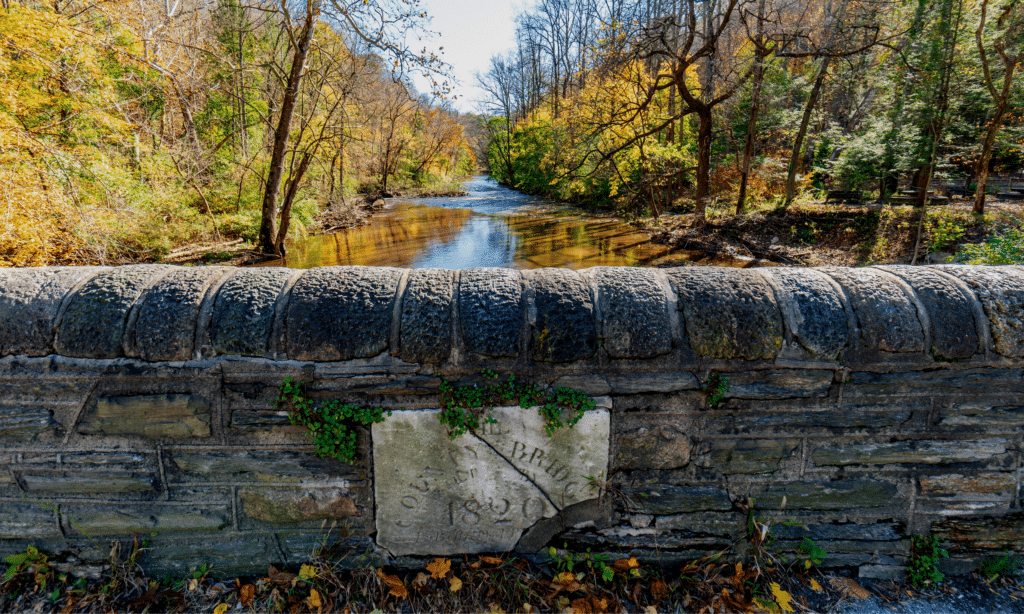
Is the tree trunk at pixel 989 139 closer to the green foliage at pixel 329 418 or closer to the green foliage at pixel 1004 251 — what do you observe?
the green foliage at pixel 1004 251

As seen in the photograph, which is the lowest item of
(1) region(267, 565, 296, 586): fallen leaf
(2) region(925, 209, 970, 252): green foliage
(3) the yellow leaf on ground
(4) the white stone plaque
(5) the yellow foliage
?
(3) the yellow leaf on ground

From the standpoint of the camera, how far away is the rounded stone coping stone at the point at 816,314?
185cm

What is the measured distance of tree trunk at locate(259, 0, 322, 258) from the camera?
29.9 feet

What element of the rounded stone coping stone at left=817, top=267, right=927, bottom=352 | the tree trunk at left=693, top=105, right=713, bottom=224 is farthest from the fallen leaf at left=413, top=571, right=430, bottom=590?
the tree trunk at left=693, top=105, right=713, bottom=224

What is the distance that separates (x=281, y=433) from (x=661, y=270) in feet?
5.49

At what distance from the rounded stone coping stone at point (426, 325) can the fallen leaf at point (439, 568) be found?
864 mm

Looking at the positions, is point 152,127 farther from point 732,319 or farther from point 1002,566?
point 1002,566

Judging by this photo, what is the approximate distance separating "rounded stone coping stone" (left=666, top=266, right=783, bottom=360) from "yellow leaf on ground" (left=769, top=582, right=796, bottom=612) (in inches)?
36.0

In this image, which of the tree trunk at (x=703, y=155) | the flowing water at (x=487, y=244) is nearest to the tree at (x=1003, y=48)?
the tree trunk at (x=703, y=155)

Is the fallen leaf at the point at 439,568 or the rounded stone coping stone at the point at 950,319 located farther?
the fallen leaf at the point at 439,568

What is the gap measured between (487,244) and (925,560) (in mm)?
9368

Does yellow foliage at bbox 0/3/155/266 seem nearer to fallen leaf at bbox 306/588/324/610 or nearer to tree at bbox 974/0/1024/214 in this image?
fallen leaf at bbox 306/588/324/610

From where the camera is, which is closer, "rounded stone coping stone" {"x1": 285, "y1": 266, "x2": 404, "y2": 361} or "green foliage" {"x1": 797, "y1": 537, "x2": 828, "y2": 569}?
"rounded stone coping stone" {"x1": 285, "y1": 266, "x2": 404, "y2": 361}

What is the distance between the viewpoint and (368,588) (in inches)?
76.3
